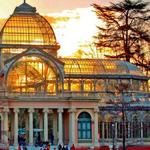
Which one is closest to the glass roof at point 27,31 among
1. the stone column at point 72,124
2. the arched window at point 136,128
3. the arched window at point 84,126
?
the stone column at point 72,124

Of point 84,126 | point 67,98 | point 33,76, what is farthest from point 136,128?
point 33,76

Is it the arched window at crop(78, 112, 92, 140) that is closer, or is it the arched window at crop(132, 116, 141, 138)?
the arched window at crop(78, 112, 92, 140)

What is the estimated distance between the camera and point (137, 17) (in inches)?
7731

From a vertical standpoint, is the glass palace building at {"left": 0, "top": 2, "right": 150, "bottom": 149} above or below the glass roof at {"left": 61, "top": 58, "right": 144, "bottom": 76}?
below

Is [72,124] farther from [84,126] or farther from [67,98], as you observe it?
[67,98]

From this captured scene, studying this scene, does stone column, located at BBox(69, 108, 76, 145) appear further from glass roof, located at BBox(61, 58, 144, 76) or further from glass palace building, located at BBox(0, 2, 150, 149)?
glass roof, located at BBox(61, 58, 144, 76)

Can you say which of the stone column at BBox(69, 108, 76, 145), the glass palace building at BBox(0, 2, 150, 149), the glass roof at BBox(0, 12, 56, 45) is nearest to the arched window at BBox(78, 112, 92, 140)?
the glass palace building at BBox(0, 2, 150, 149)

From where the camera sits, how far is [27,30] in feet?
558

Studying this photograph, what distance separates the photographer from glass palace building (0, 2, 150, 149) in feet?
518

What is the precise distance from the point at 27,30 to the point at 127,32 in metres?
26.8

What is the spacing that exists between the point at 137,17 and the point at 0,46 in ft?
116

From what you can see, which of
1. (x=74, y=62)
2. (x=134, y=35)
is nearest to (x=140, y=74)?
(x=74, y=62)

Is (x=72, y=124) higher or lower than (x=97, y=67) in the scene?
lower

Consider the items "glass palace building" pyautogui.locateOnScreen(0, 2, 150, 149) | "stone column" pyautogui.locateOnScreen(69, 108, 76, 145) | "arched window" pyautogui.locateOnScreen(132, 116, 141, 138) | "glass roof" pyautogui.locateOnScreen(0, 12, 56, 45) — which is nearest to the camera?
"glass palace building" pyautogui.locateOnScreen(0, 2, 150, 149)
